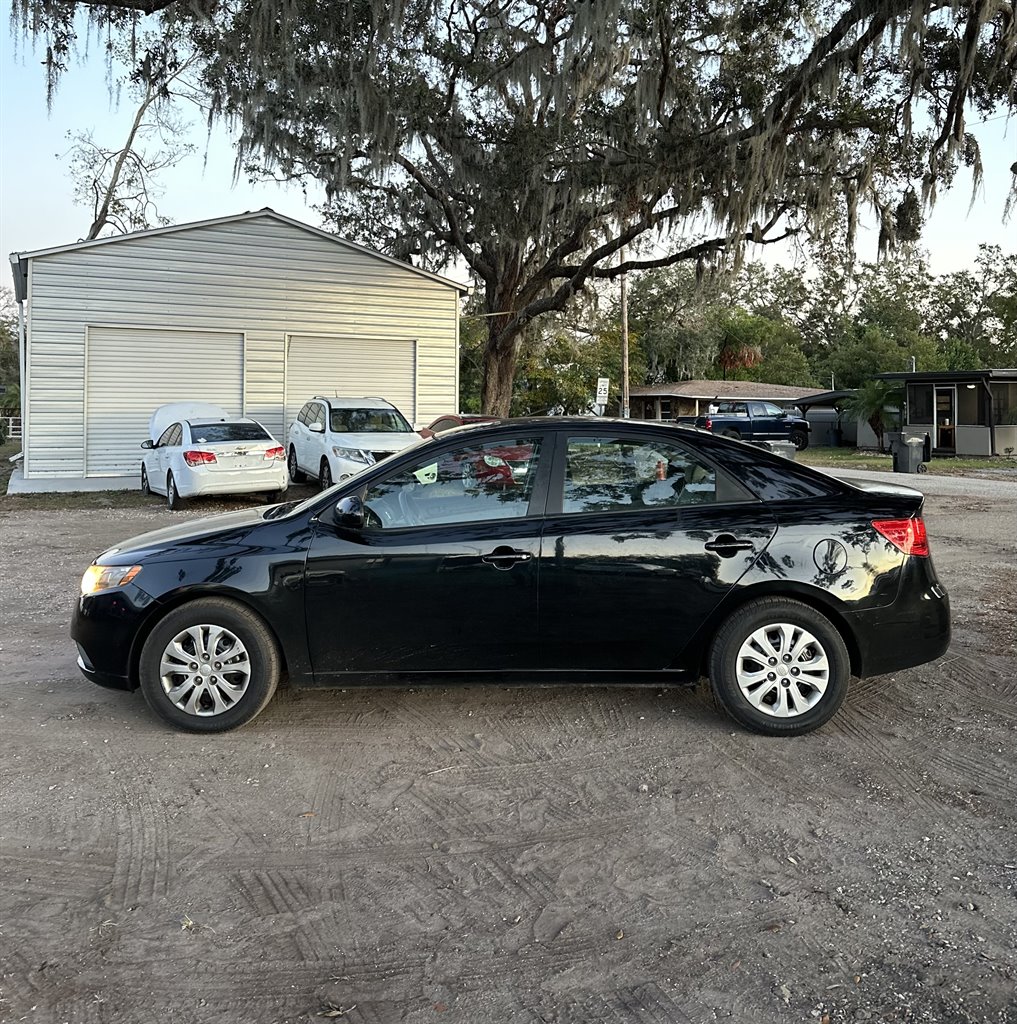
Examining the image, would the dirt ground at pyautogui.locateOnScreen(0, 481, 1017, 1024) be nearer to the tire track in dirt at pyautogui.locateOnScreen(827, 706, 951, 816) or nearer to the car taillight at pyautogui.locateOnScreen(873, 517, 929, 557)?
the tire track in dirt at pyautogui.locateOnScreen(827, 706, 951, 816)

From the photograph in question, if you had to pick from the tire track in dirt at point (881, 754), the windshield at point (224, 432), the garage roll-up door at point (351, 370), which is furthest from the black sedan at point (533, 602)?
the garage roll-up door at point (351, 370)

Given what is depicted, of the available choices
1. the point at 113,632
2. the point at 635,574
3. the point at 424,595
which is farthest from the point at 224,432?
the point at 635,574

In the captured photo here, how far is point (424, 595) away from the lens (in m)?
4.35

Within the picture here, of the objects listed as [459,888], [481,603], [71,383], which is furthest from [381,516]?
[71,383]

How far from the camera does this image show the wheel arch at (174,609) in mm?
4375

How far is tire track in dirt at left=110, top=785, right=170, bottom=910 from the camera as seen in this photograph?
9.87 ft

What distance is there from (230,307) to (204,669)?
580 inches

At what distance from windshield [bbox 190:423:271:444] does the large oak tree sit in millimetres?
5976

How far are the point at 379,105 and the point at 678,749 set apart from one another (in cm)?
1558

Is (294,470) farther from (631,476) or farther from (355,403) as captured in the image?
(631,476)

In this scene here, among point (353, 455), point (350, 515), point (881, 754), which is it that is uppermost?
point (353, 455)

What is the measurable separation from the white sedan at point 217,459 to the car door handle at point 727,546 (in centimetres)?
1054

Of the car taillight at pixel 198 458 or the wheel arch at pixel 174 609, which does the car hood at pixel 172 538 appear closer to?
the wheel arch at pixel 174 609

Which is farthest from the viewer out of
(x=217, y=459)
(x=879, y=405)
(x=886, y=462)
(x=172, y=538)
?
(x=879, y=405)
